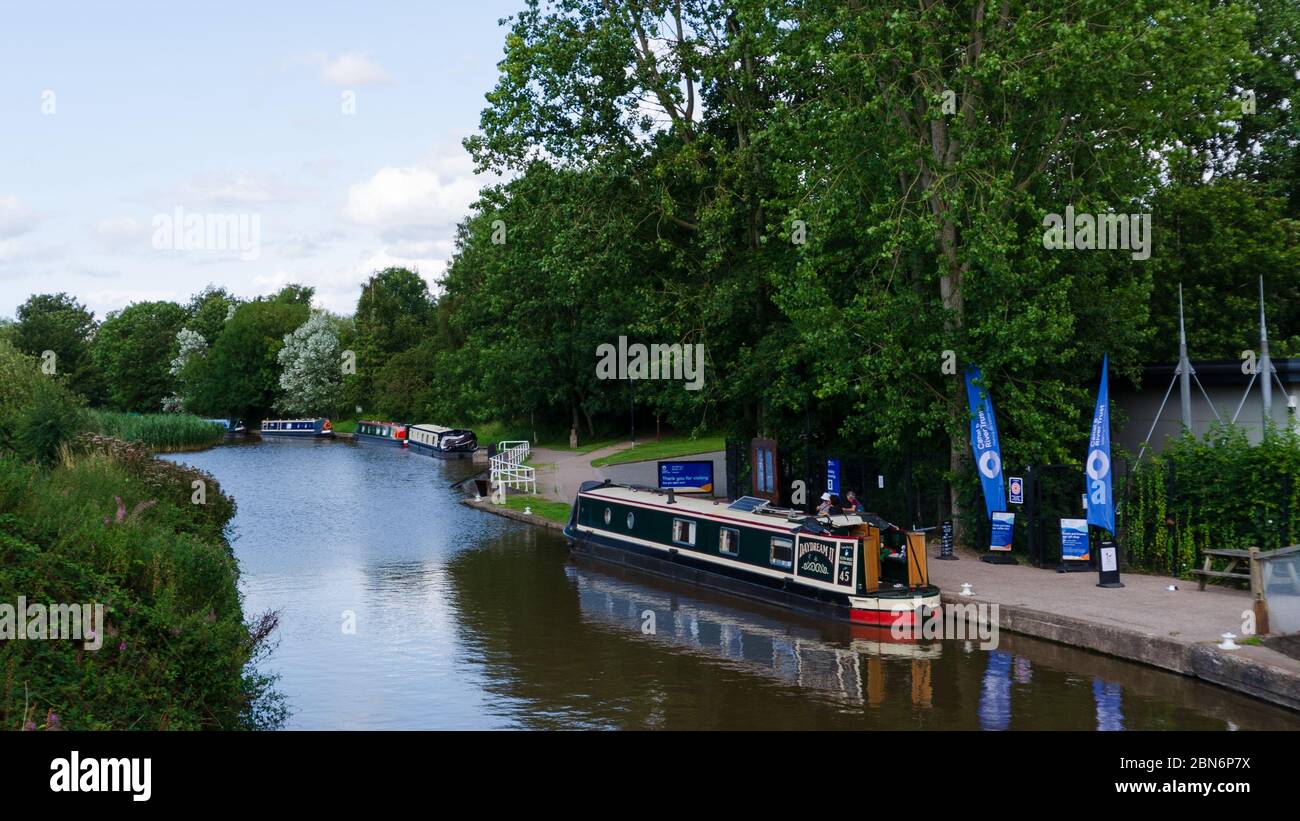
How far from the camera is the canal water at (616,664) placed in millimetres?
14117

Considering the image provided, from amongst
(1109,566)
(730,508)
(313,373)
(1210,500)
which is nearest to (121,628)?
(730,508)

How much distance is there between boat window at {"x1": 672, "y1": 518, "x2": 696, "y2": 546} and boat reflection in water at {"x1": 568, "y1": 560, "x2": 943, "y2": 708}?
3.83 feet

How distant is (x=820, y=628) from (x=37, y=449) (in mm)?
14944

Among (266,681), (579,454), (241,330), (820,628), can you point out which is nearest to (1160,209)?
(820,628)

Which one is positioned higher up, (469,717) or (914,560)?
(914,560)

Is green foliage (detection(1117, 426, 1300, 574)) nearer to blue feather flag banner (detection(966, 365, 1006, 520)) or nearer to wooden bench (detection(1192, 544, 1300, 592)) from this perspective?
wooden bench (detection(1192, 544, 1300, 592))

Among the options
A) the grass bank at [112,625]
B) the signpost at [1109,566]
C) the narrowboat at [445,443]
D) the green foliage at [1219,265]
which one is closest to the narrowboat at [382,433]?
the narrowboat at [445,443]

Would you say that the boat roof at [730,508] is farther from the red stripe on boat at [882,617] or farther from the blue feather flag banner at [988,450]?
the blue feather flag banner at [988,450]

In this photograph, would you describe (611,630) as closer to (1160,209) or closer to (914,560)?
(914,560)

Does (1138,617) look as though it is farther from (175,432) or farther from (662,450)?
(175,432)

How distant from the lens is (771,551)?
68.9 feet

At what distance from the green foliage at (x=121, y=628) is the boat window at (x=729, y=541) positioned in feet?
32.0

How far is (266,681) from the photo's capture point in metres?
13.8

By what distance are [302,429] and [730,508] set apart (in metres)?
69.3
